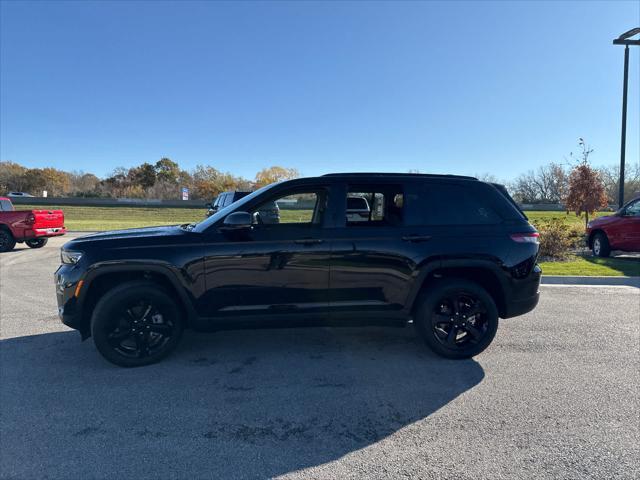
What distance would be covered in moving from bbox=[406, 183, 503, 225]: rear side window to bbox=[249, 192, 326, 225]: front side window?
3.18ft

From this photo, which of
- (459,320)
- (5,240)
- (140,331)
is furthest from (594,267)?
(5,240)

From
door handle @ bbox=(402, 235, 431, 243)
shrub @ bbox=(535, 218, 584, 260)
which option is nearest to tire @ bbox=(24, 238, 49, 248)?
door handle @ bbox=(402, 235, 431, 243)

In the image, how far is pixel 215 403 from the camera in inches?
117

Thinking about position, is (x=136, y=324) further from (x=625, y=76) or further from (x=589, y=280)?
(x=625, y=76)

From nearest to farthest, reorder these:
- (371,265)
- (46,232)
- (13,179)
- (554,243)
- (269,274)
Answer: (269,274), (371,265), (554,243), (46,232), (13,179)

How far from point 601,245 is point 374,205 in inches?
378

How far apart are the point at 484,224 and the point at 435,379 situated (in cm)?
169

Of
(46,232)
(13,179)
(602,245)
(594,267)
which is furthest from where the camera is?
(13,179)

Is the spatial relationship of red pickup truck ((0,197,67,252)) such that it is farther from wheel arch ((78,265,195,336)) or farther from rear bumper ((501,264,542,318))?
rear bumper ((501,264,542,318))

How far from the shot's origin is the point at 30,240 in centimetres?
1303

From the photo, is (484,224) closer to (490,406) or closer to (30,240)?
(490,406)

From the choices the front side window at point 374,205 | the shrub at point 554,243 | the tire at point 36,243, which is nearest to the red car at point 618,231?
the shrub at point 554,243

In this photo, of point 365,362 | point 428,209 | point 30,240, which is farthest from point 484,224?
point 30,240

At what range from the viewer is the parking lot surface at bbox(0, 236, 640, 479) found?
2.28m
